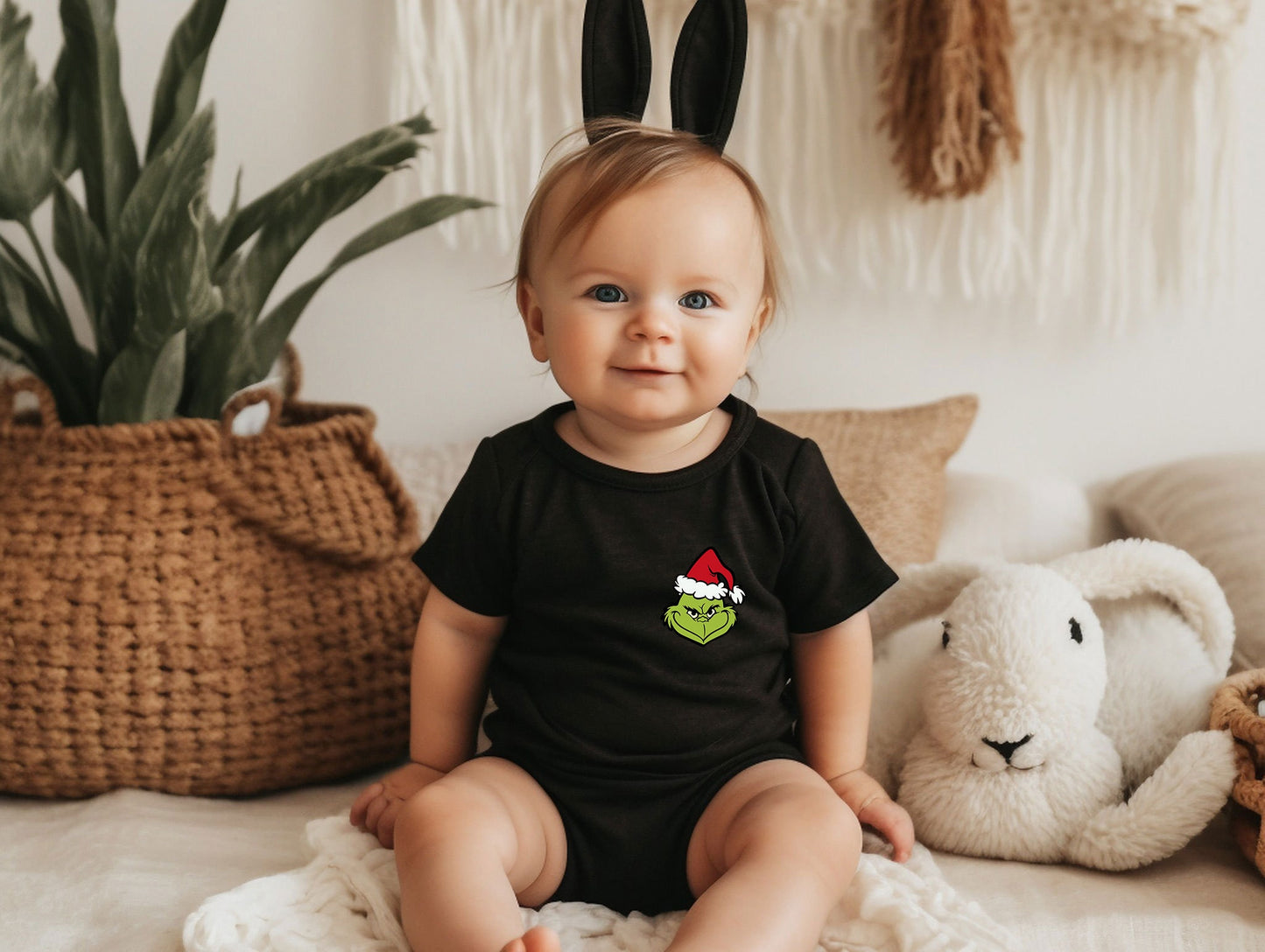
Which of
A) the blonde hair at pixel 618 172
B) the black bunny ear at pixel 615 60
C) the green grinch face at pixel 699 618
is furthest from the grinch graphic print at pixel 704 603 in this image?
the black bunny ear at pixel 615 60

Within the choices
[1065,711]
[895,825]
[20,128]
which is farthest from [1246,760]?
[20,128]

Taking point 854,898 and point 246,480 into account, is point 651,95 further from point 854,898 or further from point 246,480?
point 854,898

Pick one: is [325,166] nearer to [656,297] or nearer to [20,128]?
[20,128]

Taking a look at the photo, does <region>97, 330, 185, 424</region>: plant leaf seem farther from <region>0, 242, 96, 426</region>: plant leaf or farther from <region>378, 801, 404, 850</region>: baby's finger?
<region>378, 801, 404, 850</region>: baby's finger

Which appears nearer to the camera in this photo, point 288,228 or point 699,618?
point 699,618

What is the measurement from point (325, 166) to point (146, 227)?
16 centimetres

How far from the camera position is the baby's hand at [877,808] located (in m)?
0.80

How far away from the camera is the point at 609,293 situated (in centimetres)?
77

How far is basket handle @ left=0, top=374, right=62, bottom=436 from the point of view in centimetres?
92

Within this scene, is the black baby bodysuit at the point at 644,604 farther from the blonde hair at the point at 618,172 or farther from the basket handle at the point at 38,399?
the basket handle at the point at 38,399

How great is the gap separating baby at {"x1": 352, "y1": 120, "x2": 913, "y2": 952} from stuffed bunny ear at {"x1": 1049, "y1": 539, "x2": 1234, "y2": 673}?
0.59 feet

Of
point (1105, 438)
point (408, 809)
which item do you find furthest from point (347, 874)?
point (1105, 438)

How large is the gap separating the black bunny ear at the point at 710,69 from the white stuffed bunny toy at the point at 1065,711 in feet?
1.35

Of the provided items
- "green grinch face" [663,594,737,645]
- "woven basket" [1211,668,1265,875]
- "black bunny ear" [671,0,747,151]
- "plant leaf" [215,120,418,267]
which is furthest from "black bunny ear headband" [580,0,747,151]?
"woven basket" [1211,668,1265,875]
